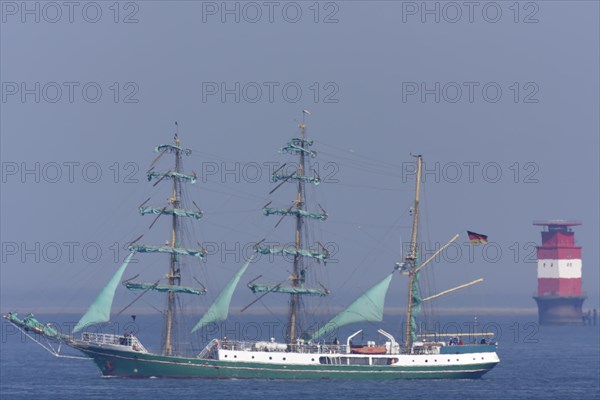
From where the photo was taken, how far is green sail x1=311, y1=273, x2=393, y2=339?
124 metres

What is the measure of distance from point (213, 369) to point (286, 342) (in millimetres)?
8153

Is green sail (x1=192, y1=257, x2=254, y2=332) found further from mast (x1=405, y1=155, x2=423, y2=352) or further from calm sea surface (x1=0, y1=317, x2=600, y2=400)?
mast (x1=405, y1=155, x2=423, y2=352)

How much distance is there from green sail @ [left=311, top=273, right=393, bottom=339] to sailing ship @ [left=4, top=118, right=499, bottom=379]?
0.08 meters

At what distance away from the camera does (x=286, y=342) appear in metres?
126

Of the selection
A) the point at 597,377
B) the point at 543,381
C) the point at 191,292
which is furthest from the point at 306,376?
the point at 597,377

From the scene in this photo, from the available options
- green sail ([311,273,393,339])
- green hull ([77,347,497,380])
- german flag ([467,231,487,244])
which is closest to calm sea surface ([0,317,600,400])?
green hull ([77,347,497,380])

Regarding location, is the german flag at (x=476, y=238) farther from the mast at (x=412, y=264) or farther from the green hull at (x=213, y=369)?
the green hull at (x=213, y=369)

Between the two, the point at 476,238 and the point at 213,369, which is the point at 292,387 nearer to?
the point at 213,369

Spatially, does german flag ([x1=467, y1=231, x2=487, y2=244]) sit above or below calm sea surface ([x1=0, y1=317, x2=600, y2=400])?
above

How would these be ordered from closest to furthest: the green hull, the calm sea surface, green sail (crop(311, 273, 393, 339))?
the calm sea surface
the green hull
green sail (crop(311, 273, 393, 339))

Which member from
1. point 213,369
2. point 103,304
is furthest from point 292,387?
point 103,304

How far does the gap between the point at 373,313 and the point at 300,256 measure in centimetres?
737

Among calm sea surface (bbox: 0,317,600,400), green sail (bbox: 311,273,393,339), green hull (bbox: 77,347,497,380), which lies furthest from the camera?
green sail (bbox: 311,273,393,339)

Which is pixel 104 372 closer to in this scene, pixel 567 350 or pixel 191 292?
pixel 191 292
